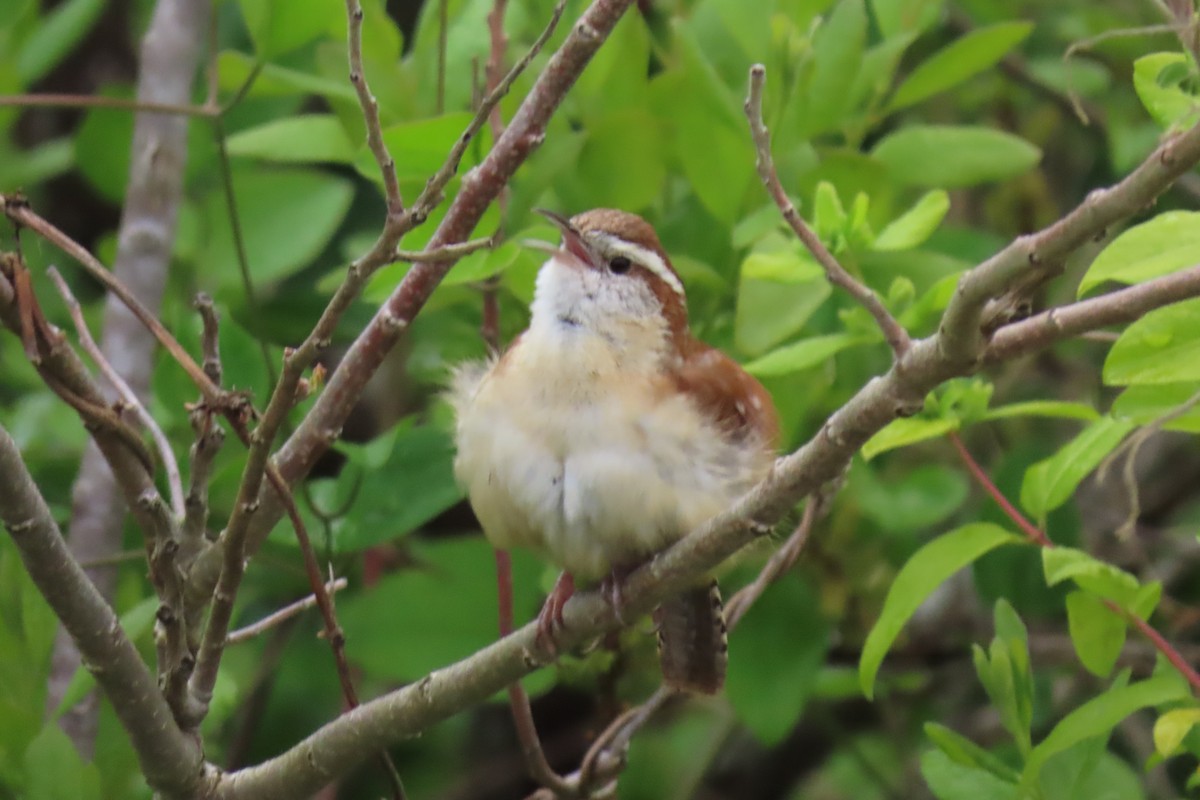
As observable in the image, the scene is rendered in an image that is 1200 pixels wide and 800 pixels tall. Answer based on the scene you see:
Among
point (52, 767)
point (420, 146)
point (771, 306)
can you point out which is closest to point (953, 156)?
point (771, 306)

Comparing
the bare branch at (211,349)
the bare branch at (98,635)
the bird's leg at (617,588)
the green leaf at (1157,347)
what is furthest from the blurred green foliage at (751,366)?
the bare branch at (211,349)

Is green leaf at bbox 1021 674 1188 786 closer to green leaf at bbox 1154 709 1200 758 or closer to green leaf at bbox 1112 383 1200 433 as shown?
green leaf at bbox 1154 709 1200 758

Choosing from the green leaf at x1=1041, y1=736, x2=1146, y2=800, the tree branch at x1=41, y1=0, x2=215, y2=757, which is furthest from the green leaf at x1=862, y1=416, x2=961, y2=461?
the tree branch at x1=41, y1=0, x2=215, y2=757

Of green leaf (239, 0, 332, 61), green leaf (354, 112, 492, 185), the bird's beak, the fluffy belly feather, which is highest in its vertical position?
green leaf (239, 0, 332, 61)

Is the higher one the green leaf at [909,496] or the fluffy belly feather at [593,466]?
the fluffy belly feather at [593,466]

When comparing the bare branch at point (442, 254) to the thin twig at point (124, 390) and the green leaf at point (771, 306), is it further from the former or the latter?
the green leaf at point (771, 306)

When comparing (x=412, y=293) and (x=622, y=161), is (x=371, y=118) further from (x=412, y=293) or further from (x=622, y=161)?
(x=622, y=161)
